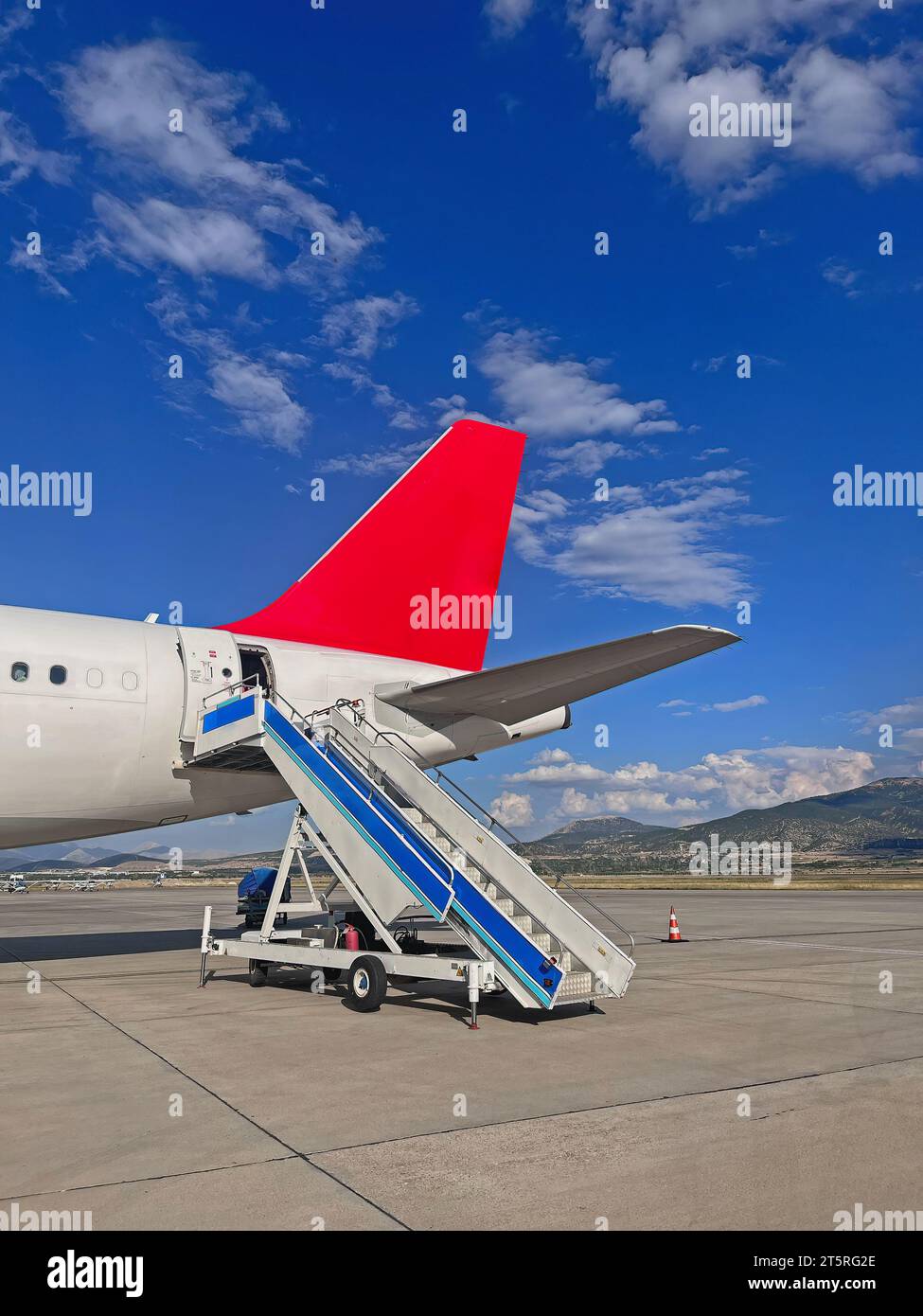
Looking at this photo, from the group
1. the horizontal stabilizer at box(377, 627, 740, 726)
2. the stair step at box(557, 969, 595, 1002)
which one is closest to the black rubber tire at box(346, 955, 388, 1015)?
the stair step at box(557, 969, 595, 1002)

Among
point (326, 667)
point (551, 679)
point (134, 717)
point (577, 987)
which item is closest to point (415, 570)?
point (326, 667)

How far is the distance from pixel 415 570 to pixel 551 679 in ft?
18.4

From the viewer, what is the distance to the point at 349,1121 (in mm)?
7496

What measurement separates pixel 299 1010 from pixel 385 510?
1036 centimetres

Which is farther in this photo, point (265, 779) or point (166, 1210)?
point (265, 779)

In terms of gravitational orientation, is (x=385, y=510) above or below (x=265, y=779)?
above

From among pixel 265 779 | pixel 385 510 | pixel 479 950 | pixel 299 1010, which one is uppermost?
pixel 385 510

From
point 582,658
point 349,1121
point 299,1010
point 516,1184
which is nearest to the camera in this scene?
point 516,1184

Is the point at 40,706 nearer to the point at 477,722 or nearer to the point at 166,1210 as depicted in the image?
the point at 477,722

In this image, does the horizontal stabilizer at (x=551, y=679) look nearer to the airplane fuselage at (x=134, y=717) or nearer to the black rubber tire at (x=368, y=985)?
the airplane fuselage at (x=134, y=717)

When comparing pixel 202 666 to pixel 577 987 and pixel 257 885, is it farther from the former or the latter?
pixel 257 885

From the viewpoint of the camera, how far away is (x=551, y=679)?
15.2 m
